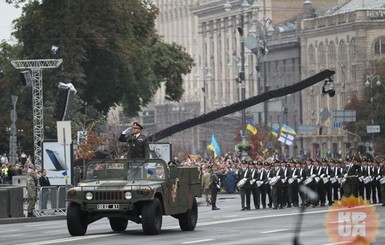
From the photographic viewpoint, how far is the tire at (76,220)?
29000mm

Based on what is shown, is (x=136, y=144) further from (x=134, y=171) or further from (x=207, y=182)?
(x=207, y=182)

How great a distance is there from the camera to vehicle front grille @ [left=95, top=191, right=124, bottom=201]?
2875cm

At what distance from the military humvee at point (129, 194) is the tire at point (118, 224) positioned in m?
1.52

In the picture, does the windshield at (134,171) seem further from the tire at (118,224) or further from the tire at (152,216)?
the tire at (118,224)

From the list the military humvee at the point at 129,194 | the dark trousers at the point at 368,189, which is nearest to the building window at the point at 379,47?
the dark trousers at the point at 368,189

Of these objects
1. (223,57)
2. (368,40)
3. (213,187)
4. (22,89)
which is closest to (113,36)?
(22,89)

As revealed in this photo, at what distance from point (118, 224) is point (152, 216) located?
317cm

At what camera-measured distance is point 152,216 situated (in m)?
28.9

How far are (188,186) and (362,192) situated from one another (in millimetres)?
19312

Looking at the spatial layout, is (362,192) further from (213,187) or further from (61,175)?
(61,175)

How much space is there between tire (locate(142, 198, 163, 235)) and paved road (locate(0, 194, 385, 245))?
19 cm

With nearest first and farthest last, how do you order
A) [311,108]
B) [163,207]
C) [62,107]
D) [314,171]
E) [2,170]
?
[163,207] < [62,107] < [314,171] < [2,170] < [311,108]

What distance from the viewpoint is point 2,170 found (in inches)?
2420

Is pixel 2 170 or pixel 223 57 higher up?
pixel 223 57
